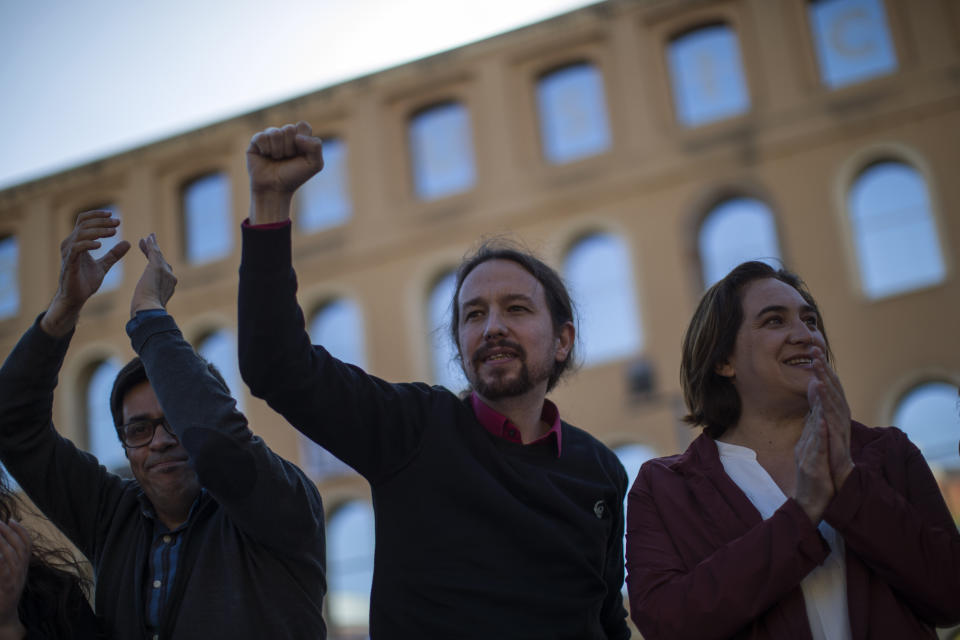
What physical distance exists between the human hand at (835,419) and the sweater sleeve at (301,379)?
1.07 metres

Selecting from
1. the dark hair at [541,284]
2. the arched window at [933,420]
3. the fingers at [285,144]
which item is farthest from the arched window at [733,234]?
the fingers at [285,144]

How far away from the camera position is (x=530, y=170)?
1716 centimetres

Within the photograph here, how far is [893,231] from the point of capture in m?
14.9

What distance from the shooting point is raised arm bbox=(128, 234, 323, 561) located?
2686 mm

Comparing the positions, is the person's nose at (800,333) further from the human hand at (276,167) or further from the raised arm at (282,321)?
the human hand at (276,167)

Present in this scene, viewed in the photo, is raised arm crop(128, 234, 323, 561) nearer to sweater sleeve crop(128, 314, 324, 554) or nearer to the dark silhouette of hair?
sweater sleeve crop(128, 314, 324, 554)

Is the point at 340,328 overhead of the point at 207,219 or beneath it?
beneath

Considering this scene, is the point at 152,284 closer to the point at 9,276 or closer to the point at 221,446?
the point at 221,446

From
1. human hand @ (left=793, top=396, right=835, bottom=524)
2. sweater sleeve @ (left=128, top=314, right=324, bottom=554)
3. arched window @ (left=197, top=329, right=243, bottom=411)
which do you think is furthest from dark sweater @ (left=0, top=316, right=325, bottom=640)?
arched window @ (left=197, top=329, right=243, bottom=411)

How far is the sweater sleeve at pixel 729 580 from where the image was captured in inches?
100.0

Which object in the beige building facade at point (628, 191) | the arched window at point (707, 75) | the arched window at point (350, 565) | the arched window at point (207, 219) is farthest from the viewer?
the arched window at point (207, 219)

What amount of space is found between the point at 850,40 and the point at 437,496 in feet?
48.6

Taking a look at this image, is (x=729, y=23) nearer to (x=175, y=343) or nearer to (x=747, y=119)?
(x=747, y=119)

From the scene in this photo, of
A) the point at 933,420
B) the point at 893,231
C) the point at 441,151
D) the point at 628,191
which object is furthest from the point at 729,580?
the point at 441,151
